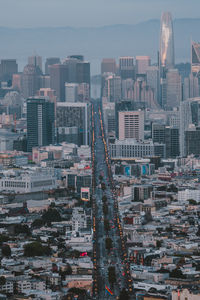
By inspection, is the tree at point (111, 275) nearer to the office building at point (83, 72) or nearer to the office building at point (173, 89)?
the office building at point (173, 89)

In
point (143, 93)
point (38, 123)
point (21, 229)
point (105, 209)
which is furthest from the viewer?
point (143, 93)

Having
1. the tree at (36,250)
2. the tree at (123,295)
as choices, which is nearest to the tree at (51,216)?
the tree at (36,250)

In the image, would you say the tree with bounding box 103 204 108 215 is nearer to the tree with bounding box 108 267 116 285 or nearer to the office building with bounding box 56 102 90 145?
the tree with bounding box 108 267 116 285

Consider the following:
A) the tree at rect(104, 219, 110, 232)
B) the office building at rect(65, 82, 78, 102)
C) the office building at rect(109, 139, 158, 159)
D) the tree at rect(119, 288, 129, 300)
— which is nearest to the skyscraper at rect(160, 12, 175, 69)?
the office building at rect(65, 82, 78, 102)

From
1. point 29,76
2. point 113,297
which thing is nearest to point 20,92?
point 29,76

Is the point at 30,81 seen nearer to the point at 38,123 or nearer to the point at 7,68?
the point at 7,68

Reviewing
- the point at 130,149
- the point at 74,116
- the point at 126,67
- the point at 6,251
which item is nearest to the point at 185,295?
the point at 6,251
